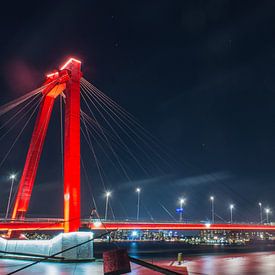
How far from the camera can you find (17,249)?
1193 inches

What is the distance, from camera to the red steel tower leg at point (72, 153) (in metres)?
28.5

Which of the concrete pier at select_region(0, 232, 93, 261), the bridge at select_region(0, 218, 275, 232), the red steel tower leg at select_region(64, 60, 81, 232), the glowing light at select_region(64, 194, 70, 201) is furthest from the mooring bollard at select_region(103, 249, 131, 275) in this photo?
the glowing light at select_region(64, 194, 70, 201)


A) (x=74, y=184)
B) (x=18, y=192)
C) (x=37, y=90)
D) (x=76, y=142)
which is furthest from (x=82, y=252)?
(x=37, y=90)

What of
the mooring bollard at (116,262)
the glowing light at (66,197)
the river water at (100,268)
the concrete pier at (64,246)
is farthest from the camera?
the glowing light at (66,197)

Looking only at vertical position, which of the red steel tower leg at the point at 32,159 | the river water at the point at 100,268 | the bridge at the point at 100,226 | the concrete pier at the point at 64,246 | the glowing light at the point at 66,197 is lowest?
the river water at the point at 100,268

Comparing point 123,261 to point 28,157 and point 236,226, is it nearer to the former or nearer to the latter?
point 28,157

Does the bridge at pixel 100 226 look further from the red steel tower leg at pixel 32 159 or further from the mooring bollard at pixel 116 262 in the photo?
the mooring bollard at pixel 116 262

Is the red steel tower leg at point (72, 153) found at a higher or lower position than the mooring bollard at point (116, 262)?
higher

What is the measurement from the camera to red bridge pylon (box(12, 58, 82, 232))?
2880 cm

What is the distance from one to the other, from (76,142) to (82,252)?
8796mm

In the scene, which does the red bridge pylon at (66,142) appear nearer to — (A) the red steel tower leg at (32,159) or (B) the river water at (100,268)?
(A) the red steel tower leg at (32,159)

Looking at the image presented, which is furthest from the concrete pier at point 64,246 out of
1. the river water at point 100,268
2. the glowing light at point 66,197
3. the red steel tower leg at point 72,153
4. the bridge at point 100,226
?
the glowing light at point 66,197

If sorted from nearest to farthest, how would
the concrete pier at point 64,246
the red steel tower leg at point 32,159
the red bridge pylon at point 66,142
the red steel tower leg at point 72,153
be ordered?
→ the concrete pier at point 64,246
the red steel tower leg at point 72,153
the red bridge pylon at point 66,142
the red steel tower leg at point 32,159

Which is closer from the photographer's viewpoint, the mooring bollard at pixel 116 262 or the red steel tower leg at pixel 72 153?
the mooring bollard at pixel 116 262
